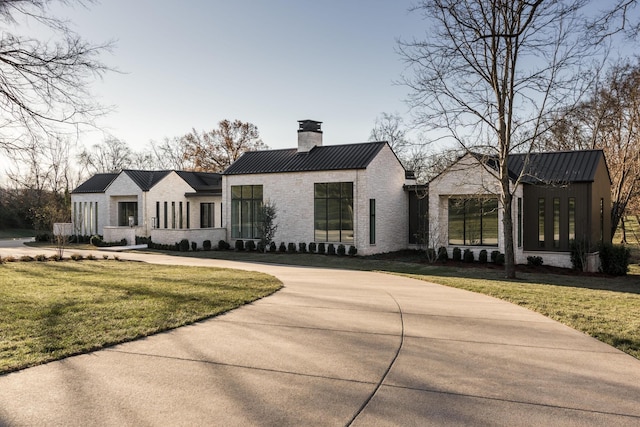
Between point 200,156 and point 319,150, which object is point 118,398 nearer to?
point 319,150

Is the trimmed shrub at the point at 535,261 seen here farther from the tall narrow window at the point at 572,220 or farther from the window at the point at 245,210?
the window at the point at 245,210

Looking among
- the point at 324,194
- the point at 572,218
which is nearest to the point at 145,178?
the point at 324,194

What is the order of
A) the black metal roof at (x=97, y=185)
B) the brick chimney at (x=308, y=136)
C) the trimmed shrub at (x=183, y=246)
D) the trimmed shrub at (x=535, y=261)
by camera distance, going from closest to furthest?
the trimmed shrub at (x=535, y=261) < the trimmed shrub at (x=183, y=246) < the brick chimney at (x=308, y=136) < the black metal roof at (x=97, y=185)

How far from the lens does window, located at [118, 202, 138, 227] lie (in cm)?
3391

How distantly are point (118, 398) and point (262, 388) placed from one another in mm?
1316

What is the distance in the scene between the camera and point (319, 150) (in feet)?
90.5

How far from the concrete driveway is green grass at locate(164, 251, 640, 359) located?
63 cm

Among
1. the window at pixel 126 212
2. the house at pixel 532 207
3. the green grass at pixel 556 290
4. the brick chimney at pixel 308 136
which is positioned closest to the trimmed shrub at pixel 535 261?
the house at pixel 532 207

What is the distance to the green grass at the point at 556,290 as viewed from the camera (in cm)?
779

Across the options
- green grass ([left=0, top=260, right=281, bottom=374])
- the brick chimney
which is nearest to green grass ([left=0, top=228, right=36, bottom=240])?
the brick chimney

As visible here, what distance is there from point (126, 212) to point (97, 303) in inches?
1058

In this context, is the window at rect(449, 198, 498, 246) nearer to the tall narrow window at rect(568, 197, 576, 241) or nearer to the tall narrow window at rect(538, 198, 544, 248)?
the tall narrow window at rect(538, 198, 544, 248)

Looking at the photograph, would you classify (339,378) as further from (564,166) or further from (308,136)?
(308,136)

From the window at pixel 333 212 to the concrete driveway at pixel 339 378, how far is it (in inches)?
656
